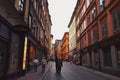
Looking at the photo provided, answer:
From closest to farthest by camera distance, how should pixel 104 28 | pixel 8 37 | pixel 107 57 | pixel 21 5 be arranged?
pixel 8 37 < pixel 21 5 < pixel 107 57 < pixel 104 28

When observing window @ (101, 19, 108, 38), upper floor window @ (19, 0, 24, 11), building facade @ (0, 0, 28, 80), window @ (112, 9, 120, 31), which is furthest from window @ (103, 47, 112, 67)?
upper floor window @ (19, 0, 24, 11)

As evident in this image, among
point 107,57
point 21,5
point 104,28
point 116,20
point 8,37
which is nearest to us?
point 8,37

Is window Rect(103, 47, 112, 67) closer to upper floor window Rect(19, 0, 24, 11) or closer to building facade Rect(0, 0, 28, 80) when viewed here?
building facade Rect(0, 0, 28, 80)

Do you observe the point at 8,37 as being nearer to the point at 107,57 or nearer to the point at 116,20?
the point at 116,20

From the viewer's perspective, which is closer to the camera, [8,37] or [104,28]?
[8,37]

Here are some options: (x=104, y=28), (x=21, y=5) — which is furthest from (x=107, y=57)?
(x=21, y=5)

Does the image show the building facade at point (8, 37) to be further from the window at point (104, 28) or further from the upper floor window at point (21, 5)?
the window at point (104, 28)

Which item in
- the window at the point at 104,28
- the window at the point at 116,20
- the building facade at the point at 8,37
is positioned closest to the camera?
the building facade at the point at 8,37

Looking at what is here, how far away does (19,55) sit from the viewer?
581 inches

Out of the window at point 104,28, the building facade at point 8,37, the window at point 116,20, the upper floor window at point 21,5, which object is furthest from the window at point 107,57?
the upper floor window at point 21,5

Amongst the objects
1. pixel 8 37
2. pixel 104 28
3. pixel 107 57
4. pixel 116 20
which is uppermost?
pixel 116 20

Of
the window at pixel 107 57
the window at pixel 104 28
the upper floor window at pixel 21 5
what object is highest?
the upper floor window at pixel 21 5

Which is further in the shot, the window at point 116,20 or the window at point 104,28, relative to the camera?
the window at point 104,28

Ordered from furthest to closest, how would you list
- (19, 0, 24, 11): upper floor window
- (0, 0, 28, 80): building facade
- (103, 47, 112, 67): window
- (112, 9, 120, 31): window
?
(103, 47, 112, 67): window, (112, 9, 120, 31): window, (19, 0, 24, 11): upper floor window, (0, 0, 28, 80): building facade
